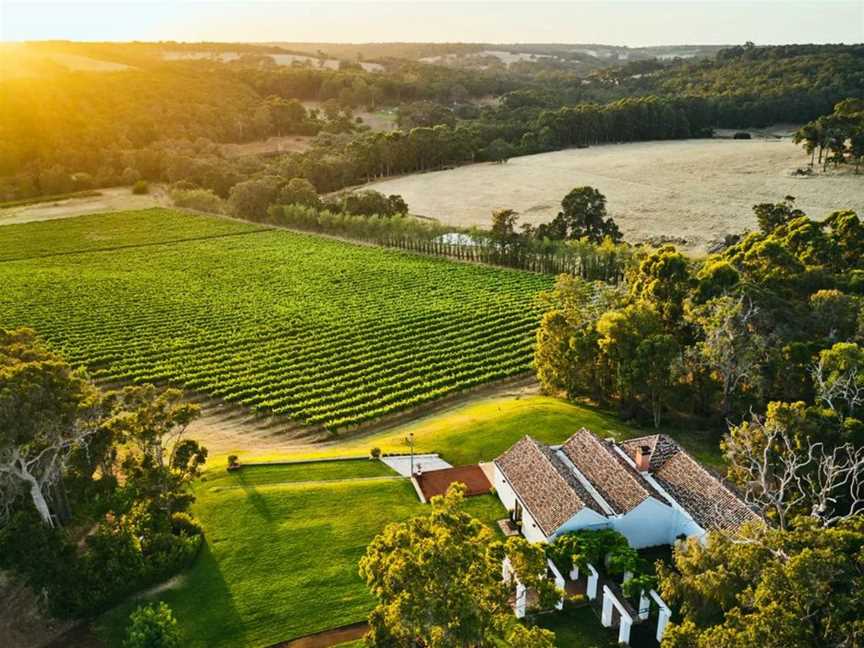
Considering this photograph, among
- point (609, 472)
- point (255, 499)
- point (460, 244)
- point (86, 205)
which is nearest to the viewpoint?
point (609, 472)

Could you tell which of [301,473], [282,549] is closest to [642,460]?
[282,549]

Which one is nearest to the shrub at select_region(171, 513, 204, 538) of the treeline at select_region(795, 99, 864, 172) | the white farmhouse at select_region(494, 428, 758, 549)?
the white farmhouse at select_region(494, 428, 758, 549)

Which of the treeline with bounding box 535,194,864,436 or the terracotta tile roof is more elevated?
the treeline with bounding box 535,194,864,436

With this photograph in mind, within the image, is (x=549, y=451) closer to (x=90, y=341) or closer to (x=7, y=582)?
(x=7, y=582)

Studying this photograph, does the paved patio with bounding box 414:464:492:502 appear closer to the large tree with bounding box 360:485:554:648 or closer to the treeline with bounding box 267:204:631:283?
the large tree with bounding box 360:485:554:648

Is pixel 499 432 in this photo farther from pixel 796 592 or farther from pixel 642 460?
pixel 796 592

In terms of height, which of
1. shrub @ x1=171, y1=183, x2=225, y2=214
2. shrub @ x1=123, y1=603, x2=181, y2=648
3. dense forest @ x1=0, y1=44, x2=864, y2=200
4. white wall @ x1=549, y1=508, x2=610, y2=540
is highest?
dense forest @ x1=0, y1=44, x2=864, y2=200
